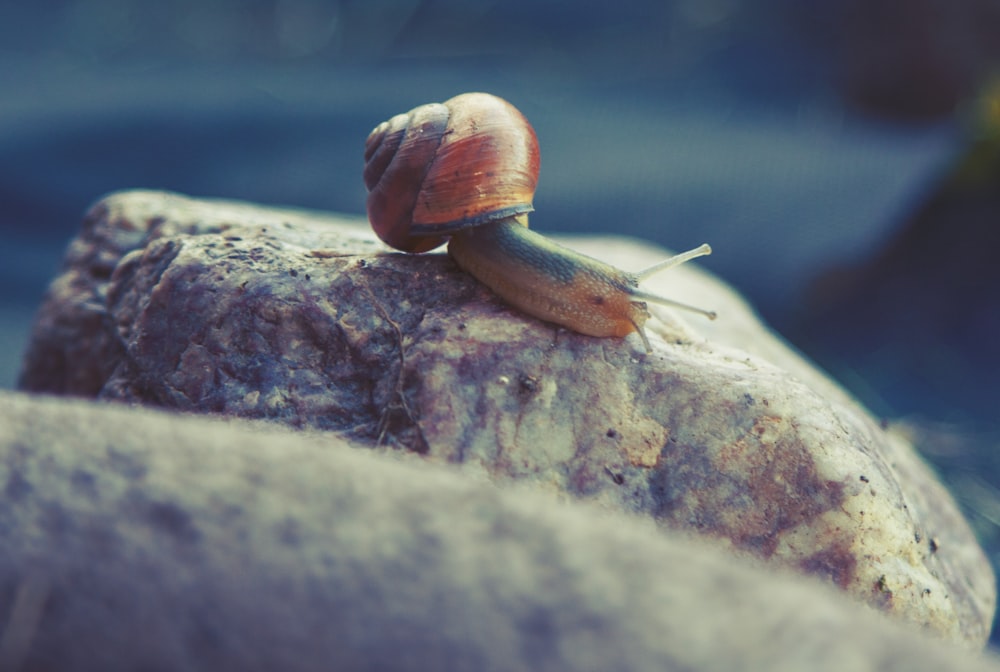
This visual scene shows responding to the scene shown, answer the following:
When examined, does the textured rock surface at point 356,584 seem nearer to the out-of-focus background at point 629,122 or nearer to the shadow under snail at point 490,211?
the shadow under snail at point 490,211

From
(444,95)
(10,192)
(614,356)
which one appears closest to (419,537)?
(614,356)

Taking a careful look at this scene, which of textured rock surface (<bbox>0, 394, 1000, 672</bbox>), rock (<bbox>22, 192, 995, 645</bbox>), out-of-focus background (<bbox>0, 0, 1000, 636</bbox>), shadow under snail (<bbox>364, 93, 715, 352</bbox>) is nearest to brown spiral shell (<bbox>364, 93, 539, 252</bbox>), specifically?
shadow under snail (<bbox>364, 93, 715, 352</bbox>)

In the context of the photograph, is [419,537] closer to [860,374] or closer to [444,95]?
[860,374]

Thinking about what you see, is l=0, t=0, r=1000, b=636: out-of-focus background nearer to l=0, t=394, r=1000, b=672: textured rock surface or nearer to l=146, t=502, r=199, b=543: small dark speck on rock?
l=0, t=394, r=1000, b=672: textured rock surface

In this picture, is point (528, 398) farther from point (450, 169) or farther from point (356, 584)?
point (356, 584)

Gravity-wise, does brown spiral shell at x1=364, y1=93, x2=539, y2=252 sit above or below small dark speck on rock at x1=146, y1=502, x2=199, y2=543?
above
